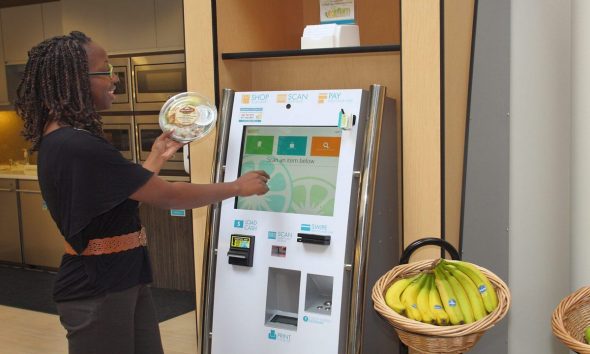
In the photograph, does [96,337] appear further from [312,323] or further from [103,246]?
[312,323]

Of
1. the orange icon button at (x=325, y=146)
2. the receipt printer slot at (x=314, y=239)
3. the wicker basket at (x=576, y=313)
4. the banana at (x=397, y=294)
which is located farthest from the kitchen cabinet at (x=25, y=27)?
the wicker basket at (x=576, y=313)

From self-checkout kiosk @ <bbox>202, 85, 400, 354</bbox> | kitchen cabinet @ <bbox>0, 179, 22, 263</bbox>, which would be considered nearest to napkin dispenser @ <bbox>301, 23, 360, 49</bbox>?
self-checkout kiosk @ <bbox>202, 85, 400, 354</bbox>

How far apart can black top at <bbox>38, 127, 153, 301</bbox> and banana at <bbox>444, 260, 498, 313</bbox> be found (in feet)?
3.36

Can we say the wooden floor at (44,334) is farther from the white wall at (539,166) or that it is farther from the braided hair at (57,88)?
the braided hair at (57,88)

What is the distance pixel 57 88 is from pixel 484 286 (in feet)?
4.70

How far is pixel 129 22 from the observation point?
5684 mm

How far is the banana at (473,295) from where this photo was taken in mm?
1750

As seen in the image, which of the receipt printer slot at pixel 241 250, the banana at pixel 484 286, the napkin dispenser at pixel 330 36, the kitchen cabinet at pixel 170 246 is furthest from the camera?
the kitchen cabinet at pixel 170 246

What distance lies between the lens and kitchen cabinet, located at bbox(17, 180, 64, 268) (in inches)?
240

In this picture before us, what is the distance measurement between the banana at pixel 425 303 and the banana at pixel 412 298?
1cm

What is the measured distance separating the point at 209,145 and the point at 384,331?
1.09 metres

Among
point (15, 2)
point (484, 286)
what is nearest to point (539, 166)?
point (484, 286)

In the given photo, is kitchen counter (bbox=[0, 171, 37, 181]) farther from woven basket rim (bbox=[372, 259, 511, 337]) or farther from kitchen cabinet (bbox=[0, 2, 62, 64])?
woven basket rim (bbox=[372, 259, 511, 337])

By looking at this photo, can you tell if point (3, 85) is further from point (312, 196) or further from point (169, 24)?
point (312, 196)
